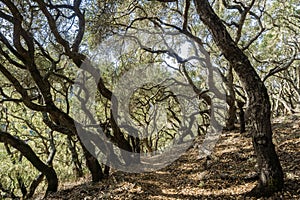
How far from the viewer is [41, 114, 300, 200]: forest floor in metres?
5.31

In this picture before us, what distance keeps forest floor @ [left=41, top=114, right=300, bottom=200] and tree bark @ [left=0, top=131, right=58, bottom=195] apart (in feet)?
1.19

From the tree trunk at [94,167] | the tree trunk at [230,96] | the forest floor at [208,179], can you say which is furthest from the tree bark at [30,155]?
the tree trunk at [230,96]

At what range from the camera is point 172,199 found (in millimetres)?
5602

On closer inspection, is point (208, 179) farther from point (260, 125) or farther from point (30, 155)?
point (30, 155)

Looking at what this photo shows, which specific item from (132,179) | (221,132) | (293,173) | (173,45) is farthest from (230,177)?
(173,45)

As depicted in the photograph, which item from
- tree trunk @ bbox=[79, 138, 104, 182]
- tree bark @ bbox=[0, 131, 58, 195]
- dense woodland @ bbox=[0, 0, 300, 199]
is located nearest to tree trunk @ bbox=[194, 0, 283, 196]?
dense woodland @ bbox=[0, 0, 300, 199]

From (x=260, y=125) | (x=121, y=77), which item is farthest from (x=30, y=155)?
(x=260, y=125)

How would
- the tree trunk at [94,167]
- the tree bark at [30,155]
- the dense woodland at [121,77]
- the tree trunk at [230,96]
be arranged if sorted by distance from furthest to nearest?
1. the tree trunk at [230,96]
2. the tree trunk at [94,167]
3. the tree bark at [30,155]
4. the dense woodland at [121,77]

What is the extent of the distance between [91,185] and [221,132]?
6144 mm

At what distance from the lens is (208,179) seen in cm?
635

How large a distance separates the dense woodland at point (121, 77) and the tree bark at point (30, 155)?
0.09ft

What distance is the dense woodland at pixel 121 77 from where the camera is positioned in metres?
4.70

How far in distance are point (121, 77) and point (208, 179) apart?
5.44 metres

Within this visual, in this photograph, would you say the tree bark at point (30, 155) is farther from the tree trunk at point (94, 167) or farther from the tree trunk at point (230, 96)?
the tree trunk at point (230, 96)
